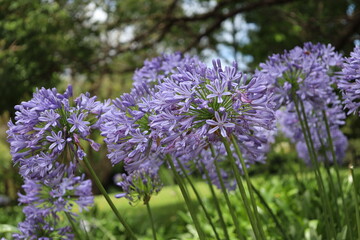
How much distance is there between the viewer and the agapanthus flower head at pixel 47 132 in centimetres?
193

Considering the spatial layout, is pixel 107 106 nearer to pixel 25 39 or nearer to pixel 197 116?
pixel 197 116

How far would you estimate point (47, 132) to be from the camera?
201 centimetres

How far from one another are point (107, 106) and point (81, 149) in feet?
1.09

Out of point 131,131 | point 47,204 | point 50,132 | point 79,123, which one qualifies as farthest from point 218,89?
point 47,204

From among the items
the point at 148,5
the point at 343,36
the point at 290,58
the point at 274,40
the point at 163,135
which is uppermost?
the point at 148,5

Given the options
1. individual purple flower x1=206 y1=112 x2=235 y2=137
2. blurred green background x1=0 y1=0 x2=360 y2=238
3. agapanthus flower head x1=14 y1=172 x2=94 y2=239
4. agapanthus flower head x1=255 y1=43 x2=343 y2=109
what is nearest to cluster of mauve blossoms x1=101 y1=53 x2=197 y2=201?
individual purple flower x1=206 y1=112 x2=235 y2=137

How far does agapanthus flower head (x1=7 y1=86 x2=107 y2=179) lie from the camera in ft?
6.34

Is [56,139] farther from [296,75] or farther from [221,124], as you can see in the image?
[296,75]

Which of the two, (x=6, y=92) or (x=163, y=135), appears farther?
(x=6, y=92)

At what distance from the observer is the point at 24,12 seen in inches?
317

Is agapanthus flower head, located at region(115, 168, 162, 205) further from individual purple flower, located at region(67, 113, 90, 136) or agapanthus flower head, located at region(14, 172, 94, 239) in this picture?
individual purple flower, located at region(67, 113, 90, 136)

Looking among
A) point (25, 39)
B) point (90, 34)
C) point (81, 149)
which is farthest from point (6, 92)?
point (81, 149)

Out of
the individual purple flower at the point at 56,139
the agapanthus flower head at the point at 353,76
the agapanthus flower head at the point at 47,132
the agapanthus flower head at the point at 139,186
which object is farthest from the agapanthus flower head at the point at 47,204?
the agapanthus flower head at the point at 353,76

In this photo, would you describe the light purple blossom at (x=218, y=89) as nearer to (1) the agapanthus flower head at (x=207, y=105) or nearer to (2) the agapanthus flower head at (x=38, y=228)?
(1) the agapanthus flower head at (x=207, y=105)
